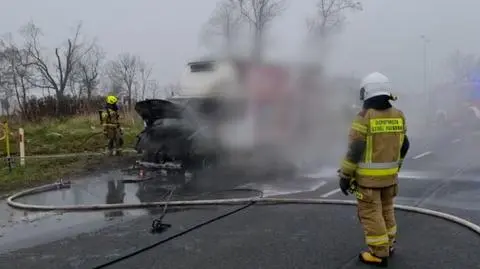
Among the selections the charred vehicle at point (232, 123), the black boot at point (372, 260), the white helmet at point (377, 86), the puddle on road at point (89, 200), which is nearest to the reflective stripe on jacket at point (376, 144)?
the white helmet at point (377, 86)

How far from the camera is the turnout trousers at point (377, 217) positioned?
4262 millimetres

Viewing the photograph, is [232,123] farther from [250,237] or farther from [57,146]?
Answer: [57,146]

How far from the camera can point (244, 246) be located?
498 cm

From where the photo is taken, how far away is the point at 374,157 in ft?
14.2

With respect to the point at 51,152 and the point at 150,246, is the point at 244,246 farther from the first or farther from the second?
the point at 51,152

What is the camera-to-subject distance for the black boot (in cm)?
426

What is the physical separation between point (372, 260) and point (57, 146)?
42.9ft

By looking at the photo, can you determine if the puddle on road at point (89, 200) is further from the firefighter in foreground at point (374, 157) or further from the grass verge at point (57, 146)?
the firefighter in foreground at point (374, 157)

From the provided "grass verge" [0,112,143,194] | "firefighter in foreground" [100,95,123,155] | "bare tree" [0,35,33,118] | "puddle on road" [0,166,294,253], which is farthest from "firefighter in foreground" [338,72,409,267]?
"bare tree" [0,35,33,118]

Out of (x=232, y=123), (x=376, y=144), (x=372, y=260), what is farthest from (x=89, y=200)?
(x=376, y=144)

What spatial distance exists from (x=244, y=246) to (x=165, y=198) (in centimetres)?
312

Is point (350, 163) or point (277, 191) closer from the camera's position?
point (350, 163)

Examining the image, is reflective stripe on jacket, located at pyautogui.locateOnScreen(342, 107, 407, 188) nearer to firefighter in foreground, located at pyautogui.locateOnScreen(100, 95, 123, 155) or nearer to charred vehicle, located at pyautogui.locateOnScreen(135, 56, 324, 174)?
charred vehicle, located at pyautogui.locateOnScreen(135, 56, 324, 174)

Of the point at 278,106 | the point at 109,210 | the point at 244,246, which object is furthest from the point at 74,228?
the point at 278,106
